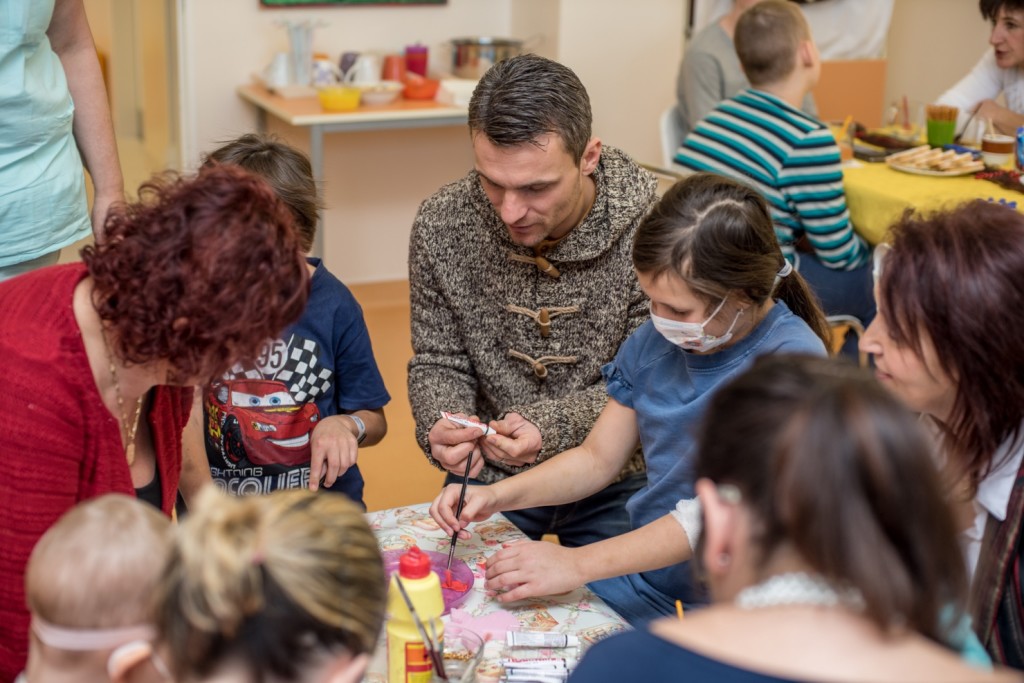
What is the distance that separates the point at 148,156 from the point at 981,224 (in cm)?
496

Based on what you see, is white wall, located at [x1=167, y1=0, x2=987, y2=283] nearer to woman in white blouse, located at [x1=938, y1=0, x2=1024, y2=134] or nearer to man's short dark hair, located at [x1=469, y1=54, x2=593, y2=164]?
woman in white blouse, located at [x1=938, y1=0, x2=1024, y2=134]

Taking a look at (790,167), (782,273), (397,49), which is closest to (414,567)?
(782,273)

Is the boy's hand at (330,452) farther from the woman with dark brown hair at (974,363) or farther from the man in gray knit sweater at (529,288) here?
the woman with dark brown hair at (974,363)

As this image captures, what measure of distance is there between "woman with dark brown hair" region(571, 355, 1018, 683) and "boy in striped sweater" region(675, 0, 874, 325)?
7.77 feet

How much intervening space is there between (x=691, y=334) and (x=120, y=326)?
859mm

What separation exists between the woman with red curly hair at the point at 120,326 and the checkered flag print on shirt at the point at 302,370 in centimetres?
52

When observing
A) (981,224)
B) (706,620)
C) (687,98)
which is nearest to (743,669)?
(706,620)

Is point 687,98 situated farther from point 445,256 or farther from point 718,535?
point 718,535

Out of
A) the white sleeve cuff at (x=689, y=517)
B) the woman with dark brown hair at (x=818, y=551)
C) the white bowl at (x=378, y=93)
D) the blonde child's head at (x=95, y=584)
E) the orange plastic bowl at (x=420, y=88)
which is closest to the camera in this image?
the woman with dark brown hair at (x=818, y=551)

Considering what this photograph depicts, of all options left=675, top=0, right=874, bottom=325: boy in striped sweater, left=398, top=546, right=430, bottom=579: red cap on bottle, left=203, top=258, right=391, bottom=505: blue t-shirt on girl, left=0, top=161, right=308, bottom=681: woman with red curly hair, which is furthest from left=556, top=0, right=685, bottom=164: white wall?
left=398, top=546, right=430, bottom=579: red cap on bottle

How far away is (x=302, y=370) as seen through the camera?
2.00 metres

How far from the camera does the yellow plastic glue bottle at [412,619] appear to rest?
133cm

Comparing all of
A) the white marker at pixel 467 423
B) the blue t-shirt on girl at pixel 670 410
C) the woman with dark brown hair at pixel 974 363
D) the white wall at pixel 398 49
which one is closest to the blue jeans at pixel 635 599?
the blue t-shirt on girl at pixel 670 410

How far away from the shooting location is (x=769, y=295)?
1.78 metres
